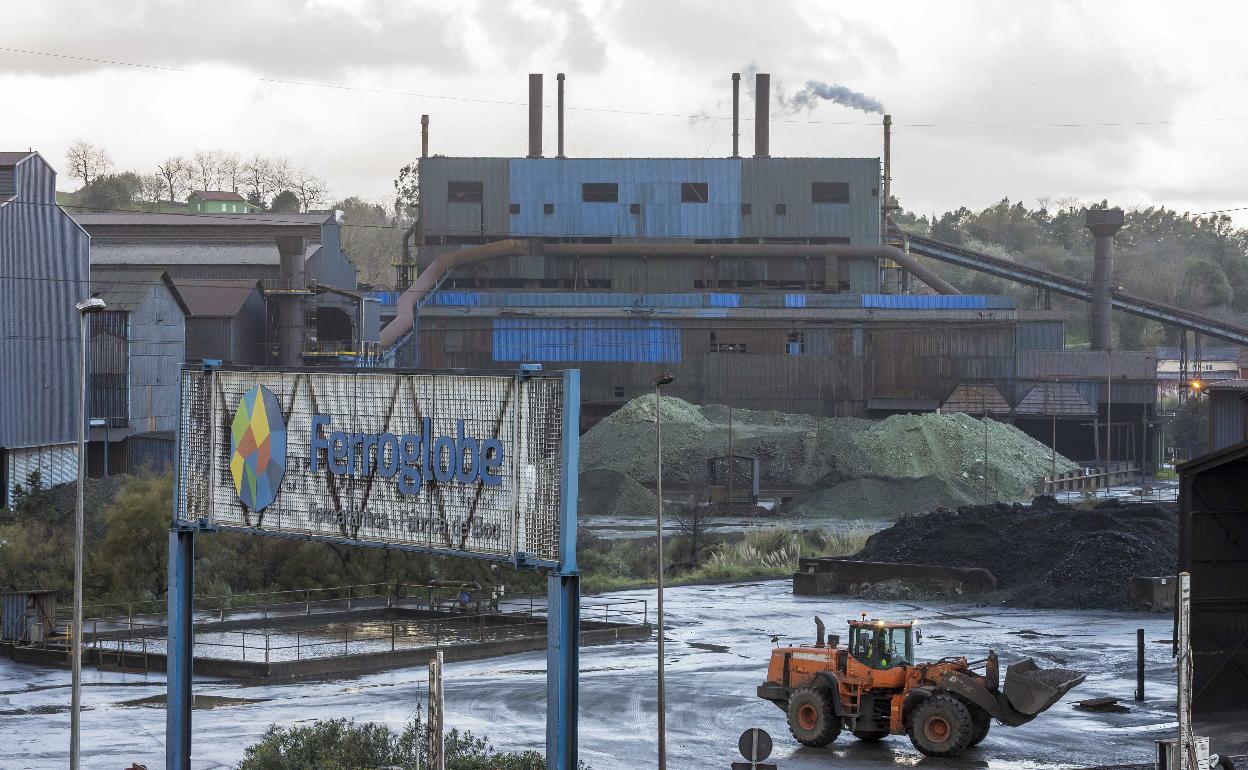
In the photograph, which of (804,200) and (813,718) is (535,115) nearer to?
(804,200)

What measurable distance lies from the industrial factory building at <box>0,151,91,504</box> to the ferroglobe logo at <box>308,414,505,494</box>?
38574mm

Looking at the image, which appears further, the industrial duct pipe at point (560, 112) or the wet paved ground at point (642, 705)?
the industrial duct pipe at point (560, 112)

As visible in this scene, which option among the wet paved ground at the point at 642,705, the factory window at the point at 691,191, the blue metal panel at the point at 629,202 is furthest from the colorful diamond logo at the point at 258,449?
the factory window at the point at 691,191

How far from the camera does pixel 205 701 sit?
30.0 metres

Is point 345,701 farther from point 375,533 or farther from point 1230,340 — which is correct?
point 1230,340

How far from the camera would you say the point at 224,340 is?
2793 inches

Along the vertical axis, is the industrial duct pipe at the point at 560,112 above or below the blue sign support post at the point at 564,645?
above

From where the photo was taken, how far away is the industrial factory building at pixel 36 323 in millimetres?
54719

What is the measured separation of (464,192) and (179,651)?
76.8 metres

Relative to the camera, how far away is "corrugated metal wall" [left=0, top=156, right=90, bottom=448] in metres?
54.7

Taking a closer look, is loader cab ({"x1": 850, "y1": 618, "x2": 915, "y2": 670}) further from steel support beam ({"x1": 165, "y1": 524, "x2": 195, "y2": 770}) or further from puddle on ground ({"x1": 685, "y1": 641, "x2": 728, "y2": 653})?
puddle on ground ({"x1": 685, "y1": 641, "x2": 728, "y2": 653})

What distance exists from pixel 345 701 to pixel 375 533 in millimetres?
11771

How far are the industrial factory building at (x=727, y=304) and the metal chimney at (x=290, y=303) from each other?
9.52 m

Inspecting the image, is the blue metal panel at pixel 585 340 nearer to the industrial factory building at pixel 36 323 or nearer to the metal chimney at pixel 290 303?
the metal chimney at pixel 290 303
